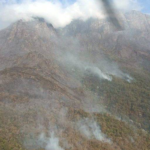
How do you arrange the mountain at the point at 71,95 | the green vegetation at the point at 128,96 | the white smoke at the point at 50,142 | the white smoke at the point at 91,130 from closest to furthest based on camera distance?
1. the white smoke at the point at 50,142
2. the mountain at the point at 71,95
3. the white smoke at the point at 91,130
4. the green vegetation at the point at 128,96

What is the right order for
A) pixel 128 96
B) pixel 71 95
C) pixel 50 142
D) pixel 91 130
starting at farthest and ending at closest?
pixel 128 96 → pixel 71 95 → pixel 91 130 → pixel 50 142

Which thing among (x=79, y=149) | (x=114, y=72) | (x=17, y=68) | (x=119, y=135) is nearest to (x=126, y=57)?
(x=114, y=72)

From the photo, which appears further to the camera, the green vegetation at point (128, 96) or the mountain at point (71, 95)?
the green vegetation at point (128, 96)

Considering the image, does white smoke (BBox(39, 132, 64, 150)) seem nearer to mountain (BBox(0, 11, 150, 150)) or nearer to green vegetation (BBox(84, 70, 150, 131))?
mountain (BBox(0, 11, 150, 150))

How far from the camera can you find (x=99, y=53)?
166 meters

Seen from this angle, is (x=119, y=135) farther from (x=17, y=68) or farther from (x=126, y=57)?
(x=126, y=57)

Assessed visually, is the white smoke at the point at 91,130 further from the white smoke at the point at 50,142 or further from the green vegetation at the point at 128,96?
the green vegetation at the point at 128,96

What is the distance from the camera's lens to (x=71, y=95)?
273 ft

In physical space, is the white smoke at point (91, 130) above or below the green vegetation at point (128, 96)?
above

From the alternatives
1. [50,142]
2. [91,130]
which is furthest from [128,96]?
[50,142]

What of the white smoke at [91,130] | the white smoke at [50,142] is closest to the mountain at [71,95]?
the white smoke at [91,130]

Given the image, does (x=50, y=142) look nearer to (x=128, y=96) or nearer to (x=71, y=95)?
(x=71, y=95)

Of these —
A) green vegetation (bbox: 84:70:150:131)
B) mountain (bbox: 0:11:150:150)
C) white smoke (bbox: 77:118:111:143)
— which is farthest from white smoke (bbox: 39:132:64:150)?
green vegetation (bbox: 84:70:150:131)

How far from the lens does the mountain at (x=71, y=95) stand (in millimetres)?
50656
